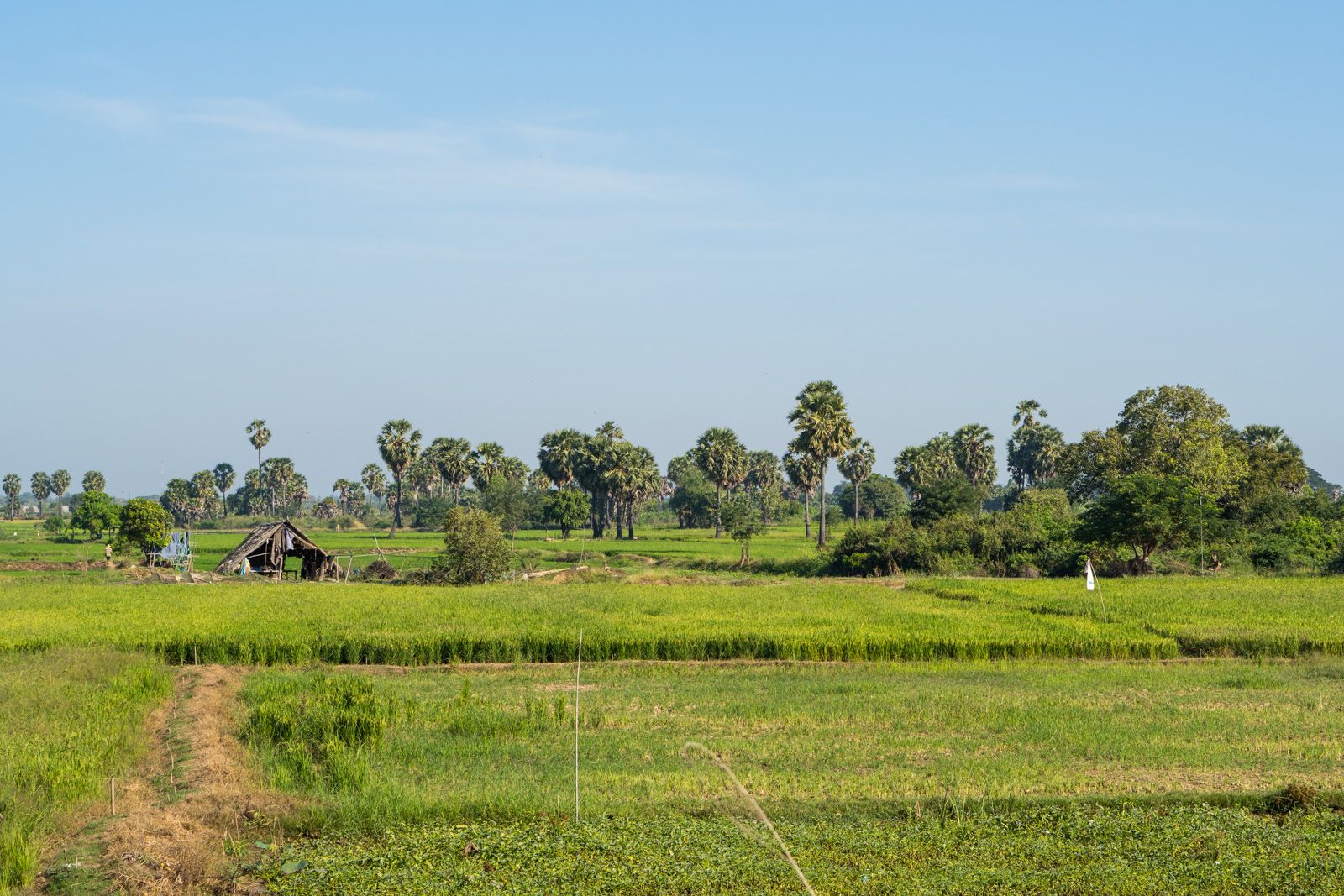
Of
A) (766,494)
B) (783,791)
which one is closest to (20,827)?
(783,791)

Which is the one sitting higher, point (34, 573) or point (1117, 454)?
point (1117, 454)

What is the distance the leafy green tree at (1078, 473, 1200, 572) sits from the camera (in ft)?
150

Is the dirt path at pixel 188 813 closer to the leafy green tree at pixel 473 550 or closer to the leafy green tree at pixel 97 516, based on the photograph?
the leafy green tree at pixel 473 550

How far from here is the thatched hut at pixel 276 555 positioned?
47812mm

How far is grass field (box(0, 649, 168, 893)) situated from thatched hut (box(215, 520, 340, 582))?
23.4 meters

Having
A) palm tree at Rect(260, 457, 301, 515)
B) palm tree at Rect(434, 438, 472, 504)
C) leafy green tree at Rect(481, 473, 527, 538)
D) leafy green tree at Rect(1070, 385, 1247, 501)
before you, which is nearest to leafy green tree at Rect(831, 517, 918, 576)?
leafy green tree at Rect(1070, 385, 1247, 501)

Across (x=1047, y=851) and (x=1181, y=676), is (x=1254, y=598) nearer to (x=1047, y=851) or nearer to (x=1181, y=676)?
(x=1181, y=676)

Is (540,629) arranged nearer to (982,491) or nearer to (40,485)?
(982,491)

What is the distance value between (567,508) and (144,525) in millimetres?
43349

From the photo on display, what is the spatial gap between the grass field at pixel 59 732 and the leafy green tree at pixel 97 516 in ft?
213

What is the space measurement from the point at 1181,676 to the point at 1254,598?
1377cm

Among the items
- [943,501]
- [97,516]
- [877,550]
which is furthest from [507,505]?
[877,550]

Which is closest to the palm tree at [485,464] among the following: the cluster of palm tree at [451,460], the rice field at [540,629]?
the cluster of palm tree at [451,460]

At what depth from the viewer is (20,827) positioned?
11.5 meters
